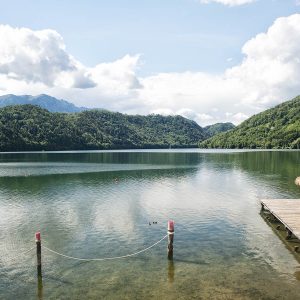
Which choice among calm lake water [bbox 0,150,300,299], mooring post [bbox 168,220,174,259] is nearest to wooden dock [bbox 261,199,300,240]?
calm lake water [bbox 0,150,300,299]

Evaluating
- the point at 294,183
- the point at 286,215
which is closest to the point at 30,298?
the point at 286,215

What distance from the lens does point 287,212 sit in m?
44.1

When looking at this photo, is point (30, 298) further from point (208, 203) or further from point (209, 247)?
point (208, 203)

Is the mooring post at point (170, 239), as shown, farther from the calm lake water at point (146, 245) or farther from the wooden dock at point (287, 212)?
the wooden dock at point (287, 212)

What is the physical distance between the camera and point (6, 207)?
58.9 meters

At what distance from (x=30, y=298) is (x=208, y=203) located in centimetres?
4102

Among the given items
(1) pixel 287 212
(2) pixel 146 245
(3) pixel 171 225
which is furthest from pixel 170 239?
(1) pixel 287 212

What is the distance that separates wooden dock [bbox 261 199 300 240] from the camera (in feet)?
123

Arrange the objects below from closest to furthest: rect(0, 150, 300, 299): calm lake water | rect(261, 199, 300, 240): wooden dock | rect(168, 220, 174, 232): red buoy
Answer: rect(0, 150, 300, 299): calm lake water
rect(168, 220, 174, 232): red buoy
rect(261, 199, 300, 240): wooden dock

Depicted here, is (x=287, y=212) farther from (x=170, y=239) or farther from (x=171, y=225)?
(x=171, y=225)

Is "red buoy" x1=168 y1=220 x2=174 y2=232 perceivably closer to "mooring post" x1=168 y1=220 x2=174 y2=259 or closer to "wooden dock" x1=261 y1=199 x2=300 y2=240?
"mooring post" x1=168 y1=220 x2=174 y2=259

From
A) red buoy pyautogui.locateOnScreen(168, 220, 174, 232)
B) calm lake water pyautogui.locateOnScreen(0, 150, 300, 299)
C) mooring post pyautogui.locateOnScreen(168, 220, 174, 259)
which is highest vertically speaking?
red buoy pyautogui.locateOnScreen(168, 220, 174, 232)

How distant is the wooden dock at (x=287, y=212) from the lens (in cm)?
3734

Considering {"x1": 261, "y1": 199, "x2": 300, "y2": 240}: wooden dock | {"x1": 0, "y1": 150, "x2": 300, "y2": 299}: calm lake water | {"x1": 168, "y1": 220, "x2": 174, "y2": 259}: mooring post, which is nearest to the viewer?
{"x1": 0, "y1": 150, "x2": 300, "y2": 299}: calm lake water
